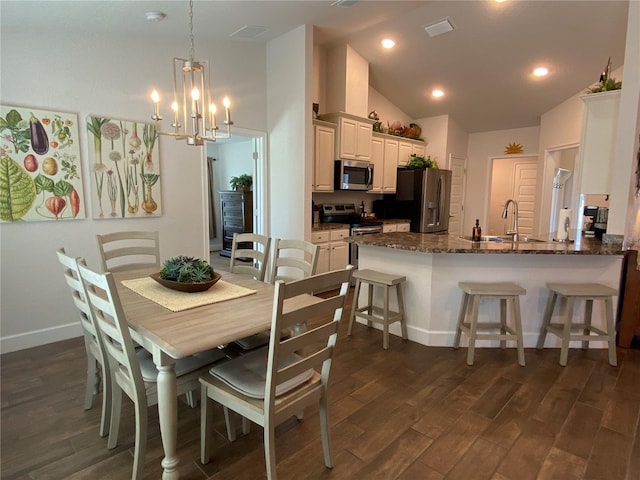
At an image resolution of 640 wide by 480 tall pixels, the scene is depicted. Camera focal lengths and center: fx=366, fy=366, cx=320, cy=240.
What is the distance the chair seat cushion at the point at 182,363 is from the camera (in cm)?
172

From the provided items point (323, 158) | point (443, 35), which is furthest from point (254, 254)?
point (443, 35)

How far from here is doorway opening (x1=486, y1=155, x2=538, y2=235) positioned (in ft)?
25.1

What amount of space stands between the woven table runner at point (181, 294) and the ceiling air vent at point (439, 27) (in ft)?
12.7

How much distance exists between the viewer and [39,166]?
293 cm

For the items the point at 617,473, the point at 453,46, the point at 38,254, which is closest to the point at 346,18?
the point at 453,46

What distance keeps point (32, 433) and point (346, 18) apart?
4.37 m

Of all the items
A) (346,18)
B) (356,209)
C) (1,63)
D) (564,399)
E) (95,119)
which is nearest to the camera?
(564,399)

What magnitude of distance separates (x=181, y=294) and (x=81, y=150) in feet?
6.44

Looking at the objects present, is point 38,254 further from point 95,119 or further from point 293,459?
point 293,459

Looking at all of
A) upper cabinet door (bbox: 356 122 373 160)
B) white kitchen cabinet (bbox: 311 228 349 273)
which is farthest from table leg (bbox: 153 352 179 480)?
upper cabinet door (bbox: 356 122 373 160)

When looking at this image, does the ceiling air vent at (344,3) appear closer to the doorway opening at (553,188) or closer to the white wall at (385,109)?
the white wall at (385,109)

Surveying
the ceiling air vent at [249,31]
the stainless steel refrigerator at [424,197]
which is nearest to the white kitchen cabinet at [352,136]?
the stainless steel refrigerator at [424,197]

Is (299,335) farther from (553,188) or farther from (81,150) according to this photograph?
(553,188)

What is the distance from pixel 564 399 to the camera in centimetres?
232
